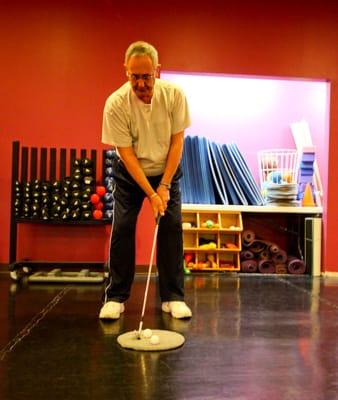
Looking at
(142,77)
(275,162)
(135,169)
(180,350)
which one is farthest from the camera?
(275,162)

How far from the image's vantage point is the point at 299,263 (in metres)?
3.70

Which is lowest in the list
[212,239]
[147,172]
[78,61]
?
[212,239]

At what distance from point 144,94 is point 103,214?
155 cm

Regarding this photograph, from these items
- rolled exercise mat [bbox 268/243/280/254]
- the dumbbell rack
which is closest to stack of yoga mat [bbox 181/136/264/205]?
rolled exercise mat [bbox 268/243/280/254]

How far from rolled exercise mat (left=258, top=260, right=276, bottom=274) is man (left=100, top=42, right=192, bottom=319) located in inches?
64.2

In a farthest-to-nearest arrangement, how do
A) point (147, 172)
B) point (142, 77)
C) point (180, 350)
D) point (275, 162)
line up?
point (275, 162) → point (147, 172) → point (142, 77) → point (180, 350)

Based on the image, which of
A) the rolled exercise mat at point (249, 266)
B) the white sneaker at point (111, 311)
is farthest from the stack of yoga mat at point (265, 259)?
the white sneaker at point (111, 311)

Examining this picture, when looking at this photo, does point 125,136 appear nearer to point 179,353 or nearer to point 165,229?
point 165,229

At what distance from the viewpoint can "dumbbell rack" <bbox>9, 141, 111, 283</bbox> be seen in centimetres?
313

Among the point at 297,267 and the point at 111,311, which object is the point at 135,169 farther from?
the point at 297,267

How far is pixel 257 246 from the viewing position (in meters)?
3.85

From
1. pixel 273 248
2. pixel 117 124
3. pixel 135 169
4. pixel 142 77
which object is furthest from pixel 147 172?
pixel 273 248

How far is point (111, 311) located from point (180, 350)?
1.76 feet

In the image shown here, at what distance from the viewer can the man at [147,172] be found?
2.01 m
